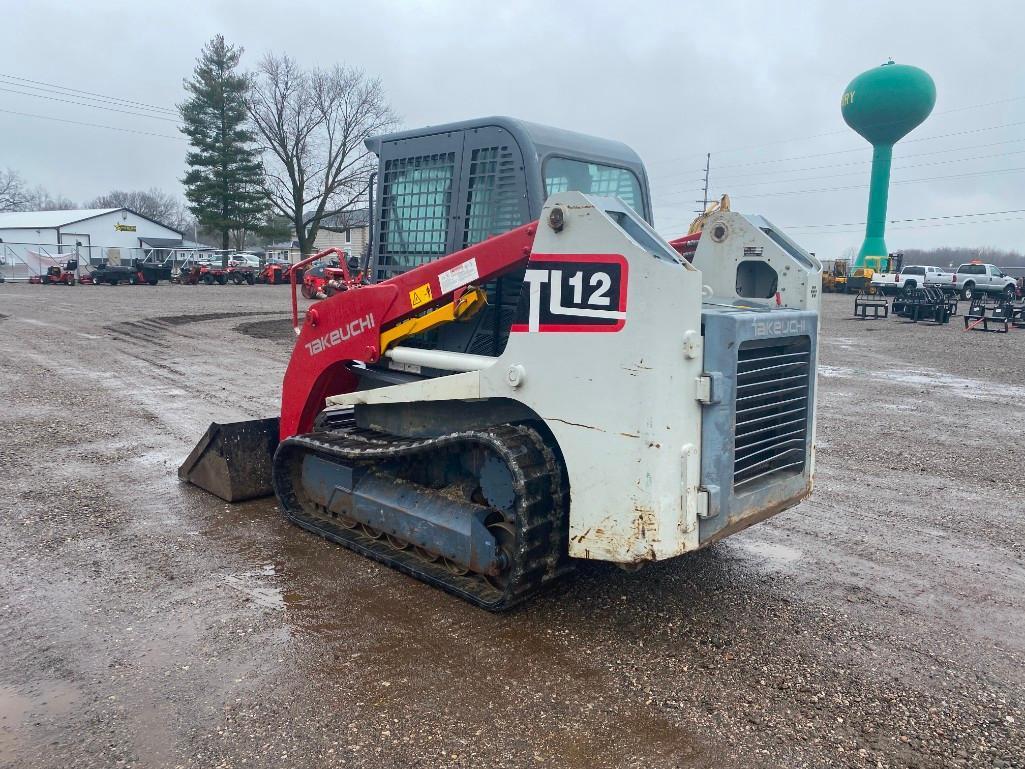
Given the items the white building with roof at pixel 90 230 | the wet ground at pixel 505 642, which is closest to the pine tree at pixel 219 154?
the white building with roof at pixel 90 230

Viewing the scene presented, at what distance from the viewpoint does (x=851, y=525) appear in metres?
5.53

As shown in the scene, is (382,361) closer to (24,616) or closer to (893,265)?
(24,616)

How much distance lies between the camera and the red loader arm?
4051 millimetres

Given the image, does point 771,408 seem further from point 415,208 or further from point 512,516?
point 415,208

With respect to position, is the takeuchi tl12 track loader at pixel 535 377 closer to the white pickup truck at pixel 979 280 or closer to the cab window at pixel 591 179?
the cab window at pixel 591 179

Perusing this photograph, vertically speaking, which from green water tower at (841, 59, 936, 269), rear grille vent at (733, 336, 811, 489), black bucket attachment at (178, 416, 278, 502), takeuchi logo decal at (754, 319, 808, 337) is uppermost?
green water tower at (841, 59, 936, 269)

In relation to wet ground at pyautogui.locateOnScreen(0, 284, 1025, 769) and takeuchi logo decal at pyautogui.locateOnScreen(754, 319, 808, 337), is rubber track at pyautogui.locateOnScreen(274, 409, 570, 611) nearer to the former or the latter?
wet ground at pyautogui.locateOnScreen(0, 284, 1025, 769)

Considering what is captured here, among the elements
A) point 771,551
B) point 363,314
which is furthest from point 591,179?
point 771,551

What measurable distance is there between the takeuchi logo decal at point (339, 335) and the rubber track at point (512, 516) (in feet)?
1.89

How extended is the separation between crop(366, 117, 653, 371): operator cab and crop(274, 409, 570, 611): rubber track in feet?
1.98

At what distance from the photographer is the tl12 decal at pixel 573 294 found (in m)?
3.49

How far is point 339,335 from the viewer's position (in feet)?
16.3

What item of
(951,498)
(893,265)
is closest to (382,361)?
(951,498)

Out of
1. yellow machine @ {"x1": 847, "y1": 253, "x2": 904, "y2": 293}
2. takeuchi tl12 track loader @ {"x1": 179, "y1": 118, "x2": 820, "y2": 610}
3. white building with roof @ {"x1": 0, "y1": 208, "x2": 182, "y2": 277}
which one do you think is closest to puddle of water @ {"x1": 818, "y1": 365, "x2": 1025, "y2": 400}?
takeuchi tl12 track loader @ {"x1": 179, "y1": 118, "x2": 820, "y2": 610}
